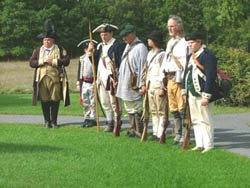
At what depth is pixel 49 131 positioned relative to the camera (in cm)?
1407

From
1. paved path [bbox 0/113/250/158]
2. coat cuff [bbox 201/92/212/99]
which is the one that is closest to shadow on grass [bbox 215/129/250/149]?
paved path [bbox 0/113/250/158]

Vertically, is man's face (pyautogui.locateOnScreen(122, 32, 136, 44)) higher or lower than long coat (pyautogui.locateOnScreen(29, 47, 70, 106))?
higher

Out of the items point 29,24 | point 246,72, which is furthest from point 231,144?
point 29,24

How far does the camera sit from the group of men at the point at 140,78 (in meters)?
10.8

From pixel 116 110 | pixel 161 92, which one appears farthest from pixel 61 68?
pixel 161 92

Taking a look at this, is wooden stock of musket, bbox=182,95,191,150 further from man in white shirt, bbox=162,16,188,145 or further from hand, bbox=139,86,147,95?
hand, bbox=139,86,147,95

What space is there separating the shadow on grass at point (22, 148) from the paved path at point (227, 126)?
A: 304 cm

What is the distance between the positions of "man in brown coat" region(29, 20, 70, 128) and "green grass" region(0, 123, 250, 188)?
2409 mm

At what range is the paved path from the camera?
11.7m

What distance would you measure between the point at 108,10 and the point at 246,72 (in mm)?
71925

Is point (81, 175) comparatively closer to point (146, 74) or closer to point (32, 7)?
point (146, 74)

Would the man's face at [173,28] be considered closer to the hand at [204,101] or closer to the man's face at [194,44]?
the man's face at [194,44]

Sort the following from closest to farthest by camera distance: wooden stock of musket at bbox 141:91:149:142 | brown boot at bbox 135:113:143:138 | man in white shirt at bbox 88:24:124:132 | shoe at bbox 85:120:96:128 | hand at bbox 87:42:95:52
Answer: wooden stock of musket at bbox 141:91:149:142
brown boot at bbox 135:113:143:138
man in white shirt at bbox 88:24:124:132
hand at bbox 87:42:95:52
shoe at bbox 85:120:96:128

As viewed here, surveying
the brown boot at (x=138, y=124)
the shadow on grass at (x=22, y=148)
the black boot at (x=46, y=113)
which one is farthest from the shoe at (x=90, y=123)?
the shadow on grass at (x=22, y=148)
